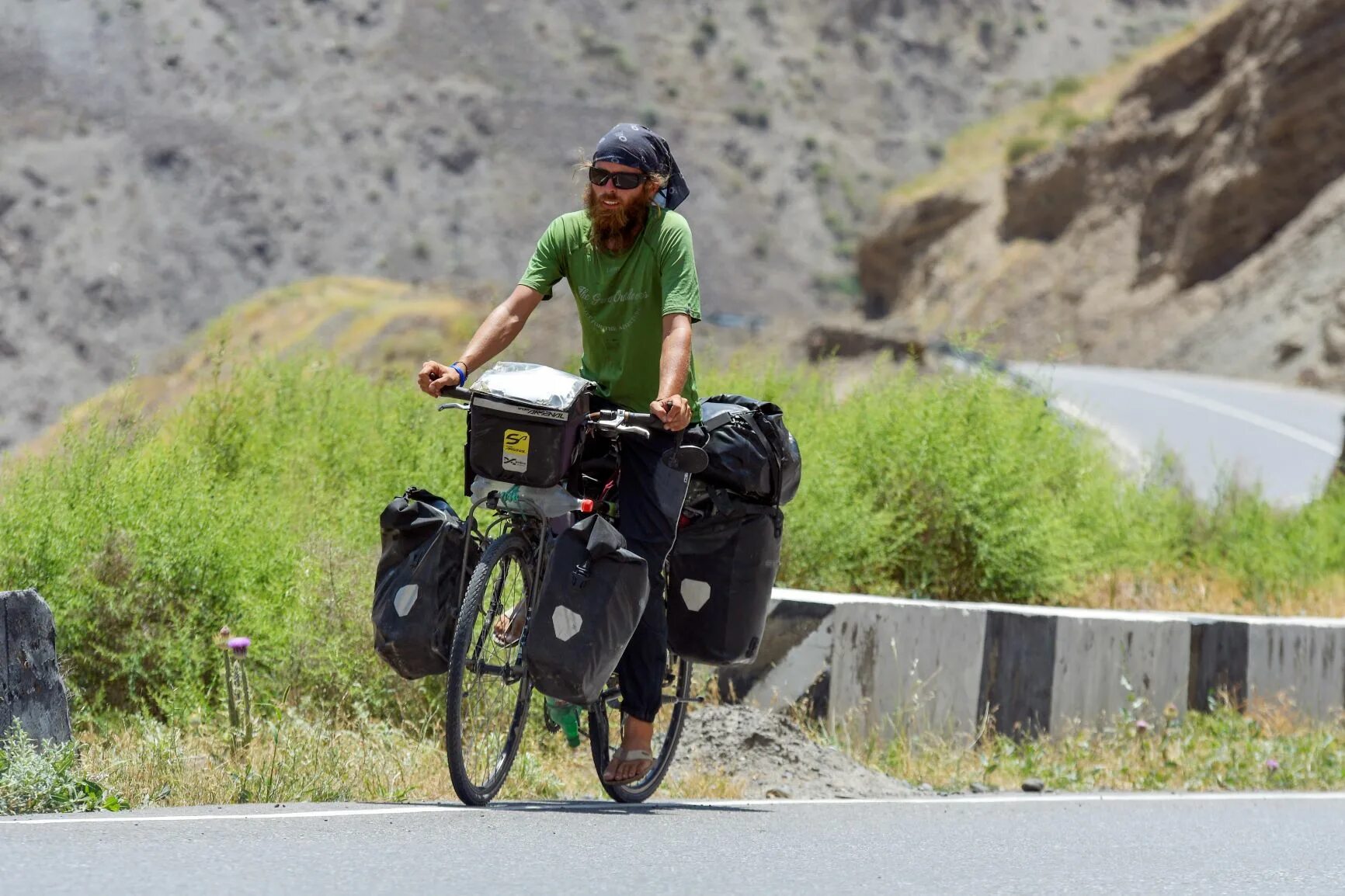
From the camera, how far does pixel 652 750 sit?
7355mm

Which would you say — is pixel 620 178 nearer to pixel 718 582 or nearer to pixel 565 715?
pixel 718 582

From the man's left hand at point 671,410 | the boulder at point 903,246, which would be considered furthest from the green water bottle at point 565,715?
the boulder at point 903,246

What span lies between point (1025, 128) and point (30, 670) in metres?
67.3

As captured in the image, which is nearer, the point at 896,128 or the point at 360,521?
the point at 360,521

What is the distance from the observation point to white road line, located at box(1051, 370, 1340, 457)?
2811 centimetres

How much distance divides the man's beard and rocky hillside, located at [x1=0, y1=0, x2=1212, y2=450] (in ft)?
217

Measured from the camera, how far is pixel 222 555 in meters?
8.67

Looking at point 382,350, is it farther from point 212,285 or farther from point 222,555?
point 212,285

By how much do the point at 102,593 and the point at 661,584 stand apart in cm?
278

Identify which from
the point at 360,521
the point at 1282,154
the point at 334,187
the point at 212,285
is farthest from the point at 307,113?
the point at 360,521

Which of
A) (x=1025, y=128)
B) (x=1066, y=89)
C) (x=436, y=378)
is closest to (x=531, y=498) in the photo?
(x=436, y=378)

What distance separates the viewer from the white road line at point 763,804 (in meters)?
5.89

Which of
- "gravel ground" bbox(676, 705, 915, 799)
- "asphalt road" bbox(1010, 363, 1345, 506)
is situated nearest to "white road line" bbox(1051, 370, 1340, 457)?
"asphalt road" bbox(1010, 363, 1345, 506)

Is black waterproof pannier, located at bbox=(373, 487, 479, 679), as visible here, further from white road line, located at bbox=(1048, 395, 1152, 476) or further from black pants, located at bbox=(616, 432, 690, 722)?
white road line, located at bbox=(1048, 395, 1152, 476)
